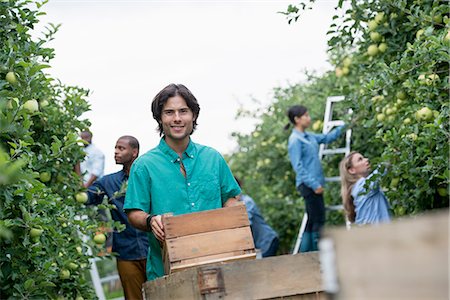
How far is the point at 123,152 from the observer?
6.13 metres

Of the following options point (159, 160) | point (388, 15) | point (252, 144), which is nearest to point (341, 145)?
point (252, 144)

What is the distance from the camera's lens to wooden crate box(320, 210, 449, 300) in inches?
49.5

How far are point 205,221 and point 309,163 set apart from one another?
198 inches

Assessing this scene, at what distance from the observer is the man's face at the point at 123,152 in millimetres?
6129

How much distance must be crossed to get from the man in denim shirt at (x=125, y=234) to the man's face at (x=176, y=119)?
1.73 metres

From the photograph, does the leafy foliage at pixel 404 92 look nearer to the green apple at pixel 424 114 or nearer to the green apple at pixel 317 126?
the green apple at pixel 424 114

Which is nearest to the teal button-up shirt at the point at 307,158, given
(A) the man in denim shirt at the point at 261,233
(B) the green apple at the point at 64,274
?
(A) the man in denim shirt at the point at 261,233

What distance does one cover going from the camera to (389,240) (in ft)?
4.25

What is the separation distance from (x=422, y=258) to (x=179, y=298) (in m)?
2.00

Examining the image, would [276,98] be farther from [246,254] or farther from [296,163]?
[246,254]

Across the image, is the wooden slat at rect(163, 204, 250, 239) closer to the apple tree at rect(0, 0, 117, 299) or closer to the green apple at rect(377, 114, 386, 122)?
the apple tree at rect(0, 0, 117, 299)

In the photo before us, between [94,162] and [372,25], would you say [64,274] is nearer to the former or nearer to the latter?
[372,25]

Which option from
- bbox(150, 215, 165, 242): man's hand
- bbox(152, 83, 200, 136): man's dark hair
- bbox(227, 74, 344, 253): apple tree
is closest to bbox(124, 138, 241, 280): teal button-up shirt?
bbox(152, 83, 200, 136): man's dark hair

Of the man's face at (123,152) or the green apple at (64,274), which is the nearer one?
the green apple at (64,274)
